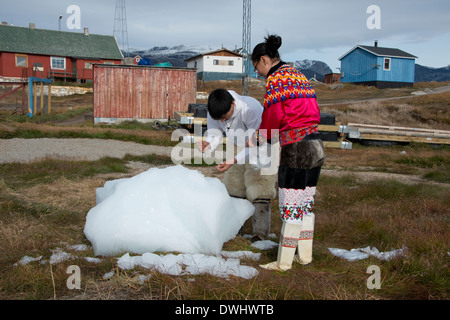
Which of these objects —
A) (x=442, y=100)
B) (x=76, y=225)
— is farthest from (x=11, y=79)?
(x=76, y=225)

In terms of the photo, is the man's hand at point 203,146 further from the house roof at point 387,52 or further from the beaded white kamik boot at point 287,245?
the house roof at point 387,52

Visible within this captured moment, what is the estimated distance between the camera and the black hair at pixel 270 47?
329cm

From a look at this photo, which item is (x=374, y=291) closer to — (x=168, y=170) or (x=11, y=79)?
(x=168, y=170)

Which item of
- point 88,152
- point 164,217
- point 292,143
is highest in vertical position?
point 292,143

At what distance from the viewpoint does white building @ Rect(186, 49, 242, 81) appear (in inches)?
2047

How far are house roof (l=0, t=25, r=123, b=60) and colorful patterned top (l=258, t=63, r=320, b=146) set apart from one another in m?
45.6

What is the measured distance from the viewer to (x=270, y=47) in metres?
3.31

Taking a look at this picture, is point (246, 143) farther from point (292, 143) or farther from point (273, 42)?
point (273, 42)

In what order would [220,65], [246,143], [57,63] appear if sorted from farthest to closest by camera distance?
[220,65], [57,63], [246,143]

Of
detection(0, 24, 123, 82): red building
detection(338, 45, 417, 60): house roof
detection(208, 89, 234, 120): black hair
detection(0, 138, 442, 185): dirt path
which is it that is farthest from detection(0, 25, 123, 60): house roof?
detection(208, 89, 234, 120): black hair

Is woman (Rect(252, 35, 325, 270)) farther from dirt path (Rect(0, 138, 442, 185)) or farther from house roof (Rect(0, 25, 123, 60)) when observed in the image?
house roof (Rect(0, 25, 123, 60))

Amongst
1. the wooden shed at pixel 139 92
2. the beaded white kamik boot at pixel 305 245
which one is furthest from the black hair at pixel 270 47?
the wooden shed at pixel 139 92

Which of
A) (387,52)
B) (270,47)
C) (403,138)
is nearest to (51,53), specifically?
(387,52)

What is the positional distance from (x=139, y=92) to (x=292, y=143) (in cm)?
1899
